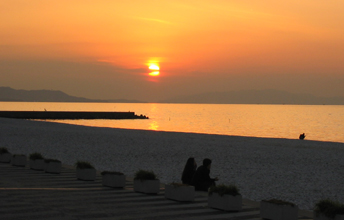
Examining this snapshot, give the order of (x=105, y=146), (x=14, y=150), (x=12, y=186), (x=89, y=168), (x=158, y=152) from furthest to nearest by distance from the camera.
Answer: (x=105, y=146) → (x=158, y=152) → (x=14, y=150) → (x=89, y=168) → (x=12, y=186)

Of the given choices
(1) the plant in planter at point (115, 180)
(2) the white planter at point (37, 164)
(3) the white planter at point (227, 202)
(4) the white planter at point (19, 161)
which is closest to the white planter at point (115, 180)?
(1) the plant in planter at point (115, 180)

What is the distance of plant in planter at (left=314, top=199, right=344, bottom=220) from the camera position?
27.8 ft

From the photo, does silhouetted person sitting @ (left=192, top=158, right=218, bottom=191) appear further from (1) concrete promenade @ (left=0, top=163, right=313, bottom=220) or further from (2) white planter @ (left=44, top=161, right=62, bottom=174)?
(2) white planter @ (left=44, top=161, right=62, bottom=174)

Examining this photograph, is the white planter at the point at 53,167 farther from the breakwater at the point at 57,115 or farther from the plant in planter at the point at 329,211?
the breakwater at the point at 57,115

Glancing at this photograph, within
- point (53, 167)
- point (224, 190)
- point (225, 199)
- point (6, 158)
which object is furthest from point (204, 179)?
point (6, 158)

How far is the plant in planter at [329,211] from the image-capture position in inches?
333

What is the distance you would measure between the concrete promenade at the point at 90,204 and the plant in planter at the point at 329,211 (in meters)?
1.15

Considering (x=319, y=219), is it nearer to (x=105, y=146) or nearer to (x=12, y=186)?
(x=12, y=186)

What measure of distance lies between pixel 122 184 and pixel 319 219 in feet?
19.8

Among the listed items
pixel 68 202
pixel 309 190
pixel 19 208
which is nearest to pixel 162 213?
pixel 68 202

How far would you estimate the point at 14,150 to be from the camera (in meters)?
26.4

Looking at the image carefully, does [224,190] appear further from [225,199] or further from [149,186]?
[149,186]

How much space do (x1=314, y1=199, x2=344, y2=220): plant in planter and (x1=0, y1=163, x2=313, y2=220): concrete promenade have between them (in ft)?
3.77

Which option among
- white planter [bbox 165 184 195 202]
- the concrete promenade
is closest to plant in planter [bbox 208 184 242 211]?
the concrete promenade
